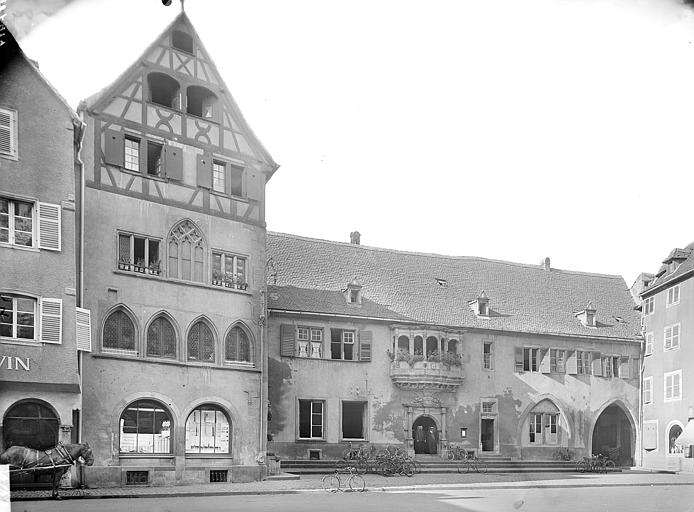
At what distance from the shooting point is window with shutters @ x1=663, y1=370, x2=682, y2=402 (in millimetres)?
26167

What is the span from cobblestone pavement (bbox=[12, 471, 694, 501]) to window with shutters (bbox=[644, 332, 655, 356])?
3.68 meters

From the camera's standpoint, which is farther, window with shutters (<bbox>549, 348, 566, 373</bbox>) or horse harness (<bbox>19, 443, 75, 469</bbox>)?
window with shutters (<bbox>549, 348, 566, 373</bbox>)

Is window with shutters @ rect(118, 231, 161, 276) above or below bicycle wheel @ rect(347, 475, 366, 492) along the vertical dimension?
above

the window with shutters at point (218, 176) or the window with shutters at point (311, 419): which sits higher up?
the window with shutters at point (218, 176)

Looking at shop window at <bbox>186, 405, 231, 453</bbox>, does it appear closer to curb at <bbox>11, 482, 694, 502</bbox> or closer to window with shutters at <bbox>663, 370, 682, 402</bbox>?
curb at <bbox>11, 482, 694, 502</bbox>

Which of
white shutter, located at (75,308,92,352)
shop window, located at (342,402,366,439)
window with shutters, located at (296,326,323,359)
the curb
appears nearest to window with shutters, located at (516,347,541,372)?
shop window, located at (342,402,366,439)

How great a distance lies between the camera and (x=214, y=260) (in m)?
21.9

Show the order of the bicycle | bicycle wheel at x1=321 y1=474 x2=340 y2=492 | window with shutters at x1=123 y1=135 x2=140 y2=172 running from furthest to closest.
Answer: window with shutters at x1=123 y1=135 x2=140 y2=172, the bicycle, bicycle wheel at x1=321 y1=474 x2=340 y2=492

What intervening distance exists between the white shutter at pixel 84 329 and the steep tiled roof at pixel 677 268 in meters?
13.7

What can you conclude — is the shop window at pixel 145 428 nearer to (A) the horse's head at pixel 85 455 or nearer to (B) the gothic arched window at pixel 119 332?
(B) the gothic arched window at pixel 119 332

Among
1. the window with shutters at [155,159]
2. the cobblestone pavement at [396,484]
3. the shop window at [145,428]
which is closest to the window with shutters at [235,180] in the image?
the window with shutters at [155,159]

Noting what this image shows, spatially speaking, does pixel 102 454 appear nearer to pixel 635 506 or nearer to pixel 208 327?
pixel 208 327

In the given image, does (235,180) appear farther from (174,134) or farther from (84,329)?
(84,329)

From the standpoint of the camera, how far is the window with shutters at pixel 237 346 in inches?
880
